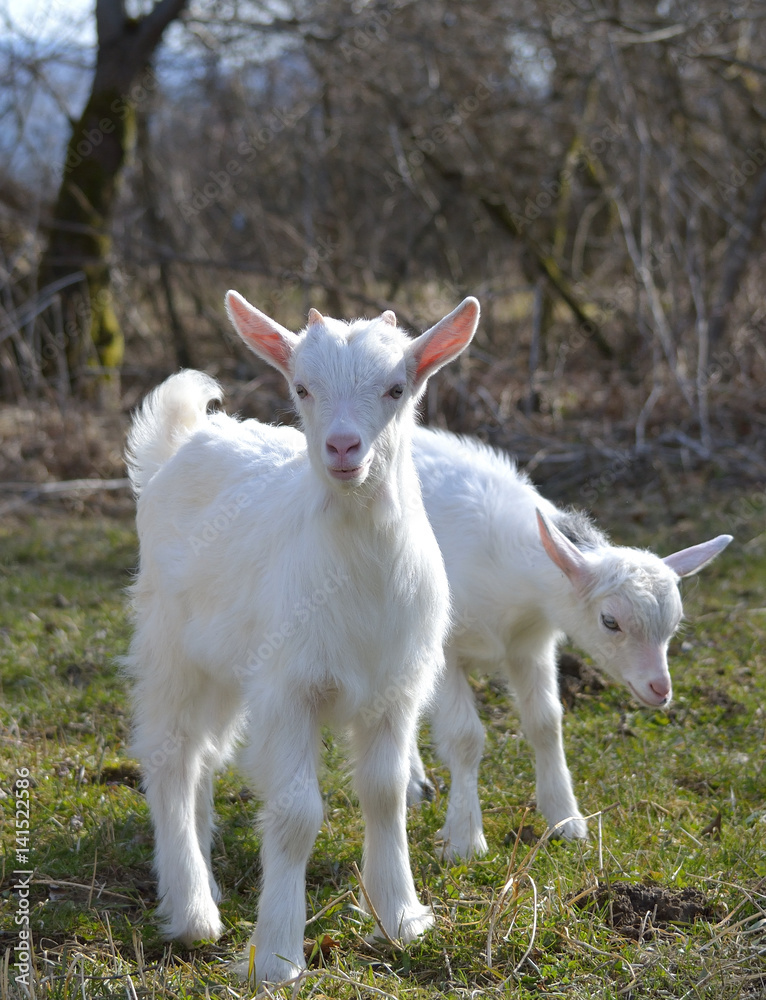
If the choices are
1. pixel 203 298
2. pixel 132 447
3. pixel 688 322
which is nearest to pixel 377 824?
pixel 132 447

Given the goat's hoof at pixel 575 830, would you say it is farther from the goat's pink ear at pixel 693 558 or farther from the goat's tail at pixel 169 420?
the goat's tail at pixel 169 420

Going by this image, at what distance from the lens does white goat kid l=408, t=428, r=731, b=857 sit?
3838 millimetres

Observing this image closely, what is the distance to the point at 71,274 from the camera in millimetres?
9625

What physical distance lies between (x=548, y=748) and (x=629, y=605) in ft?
2.20

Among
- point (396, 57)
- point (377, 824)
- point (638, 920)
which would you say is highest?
point (396, 57)

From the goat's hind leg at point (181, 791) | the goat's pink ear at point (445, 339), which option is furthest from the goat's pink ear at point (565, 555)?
the goat's hind leg at point (181, 791)

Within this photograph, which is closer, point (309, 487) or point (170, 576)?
point (309, 487)

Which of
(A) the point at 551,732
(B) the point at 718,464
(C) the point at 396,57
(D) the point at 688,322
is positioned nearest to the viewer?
(A) the point at 551,732

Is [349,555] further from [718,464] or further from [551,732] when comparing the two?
[718,464]

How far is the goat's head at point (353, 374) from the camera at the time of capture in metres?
2.91

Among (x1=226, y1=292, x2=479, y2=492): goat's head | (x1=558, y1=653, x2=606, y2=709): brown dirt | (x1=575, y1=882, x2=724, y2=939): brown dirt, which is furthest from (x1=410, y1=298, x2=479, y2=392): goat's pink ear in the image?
(x1=558, y1=653, x2=606, y2=709): brown dirt

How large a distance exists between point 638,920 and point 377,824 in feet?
2.72

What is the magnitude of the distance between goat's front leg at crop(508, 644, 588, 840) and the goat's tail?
164cm

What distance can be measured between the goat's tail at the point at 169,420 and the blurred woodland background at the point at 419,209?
4059 mm
